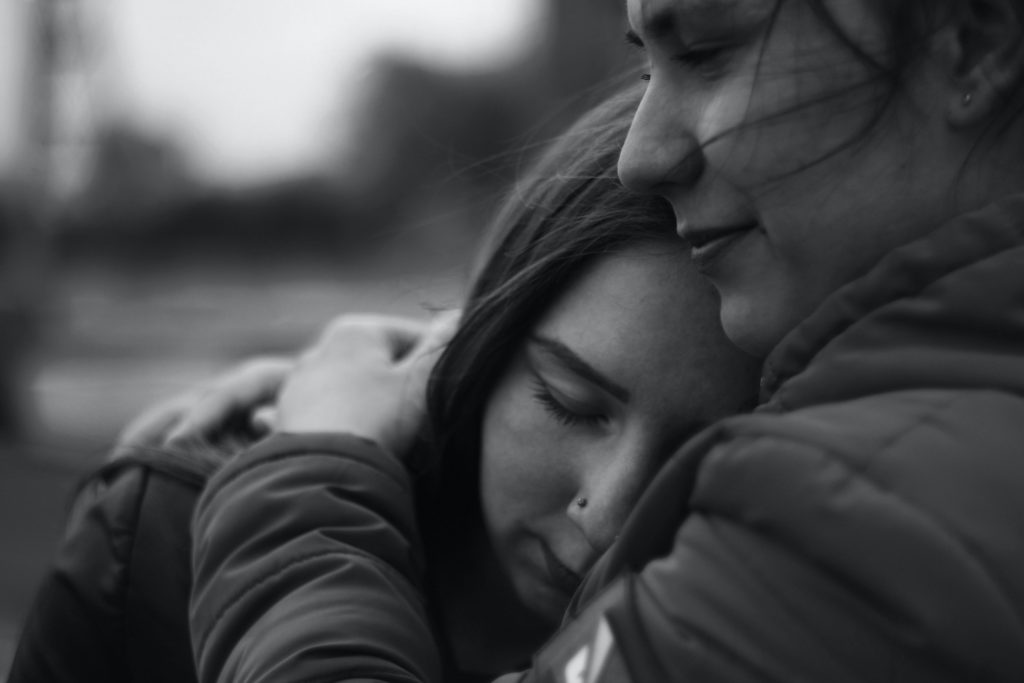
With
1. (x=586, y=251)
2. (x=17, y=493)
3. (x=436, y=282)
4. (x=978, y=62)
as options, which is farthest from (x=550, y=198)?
(x=17, y=493)

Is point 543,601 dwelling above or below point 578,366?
below

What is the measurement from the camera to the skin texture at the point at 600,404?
5.35 ft

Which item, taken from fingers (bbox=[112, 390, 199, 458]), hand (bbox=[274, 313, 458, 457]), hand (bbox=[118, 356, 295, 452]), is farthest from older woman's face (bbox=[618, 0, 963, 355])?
fingers (bbox=[112, 390, 199, 458])

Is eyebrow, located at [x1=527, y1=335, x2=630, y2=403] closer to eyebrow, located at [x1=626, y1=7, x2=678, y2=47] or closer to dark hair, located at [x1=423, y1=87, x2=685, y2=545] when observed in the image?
dark hair, located at [x1=423, y1=87, x2=685, y2=545]

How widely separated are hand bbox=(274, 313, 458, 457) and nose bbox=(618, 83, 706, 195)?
2.09 feet

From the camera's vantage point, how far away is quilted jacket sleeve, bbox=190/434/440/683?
1.40 metres

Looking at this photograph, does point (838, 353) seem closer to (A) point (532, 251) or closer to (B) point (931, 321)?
(B) point (931, 321)

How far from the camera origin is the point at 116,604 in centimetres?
180

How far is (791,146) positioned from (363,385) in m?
0.90

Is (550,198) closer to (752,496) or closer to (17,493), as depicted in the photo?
(752,496)

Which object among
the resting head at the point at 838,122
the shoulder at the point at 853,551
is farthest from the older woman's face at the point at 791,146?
the shoulder at the point at 853,551

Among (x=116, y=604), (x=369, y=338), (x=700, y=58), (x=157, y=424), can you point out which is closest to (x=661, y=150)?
(x=700, y=58)

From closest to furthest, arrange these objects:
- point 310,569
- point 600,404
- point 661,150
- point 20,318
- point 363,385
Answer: point 661,150 → point 310,569 → point 600,404 → point 363,385 → point 20,318

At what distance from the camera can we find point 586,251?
1756 mm
